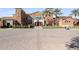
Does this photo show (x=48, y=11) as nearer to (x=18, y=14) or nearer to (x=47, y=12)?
(x=47, y=12)

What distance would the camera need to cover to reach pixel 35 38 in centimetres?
250

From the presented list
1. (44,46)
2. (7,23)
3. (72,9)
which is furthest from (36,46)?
(72,9)

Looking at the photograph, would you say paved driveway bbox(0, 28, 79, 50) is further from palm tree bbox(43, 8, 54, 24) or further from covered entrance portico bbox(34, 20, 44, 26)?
palm tree bbox(43, 8, 54, 24)

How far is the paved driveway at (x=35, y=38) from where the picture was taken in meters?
2.48

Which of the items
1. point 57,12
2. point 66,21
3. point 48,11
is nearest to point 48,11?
point 48,11

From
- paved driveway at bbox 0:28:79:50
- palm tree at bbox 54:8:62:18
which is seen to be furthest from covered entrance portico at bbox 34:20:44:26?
palm tree at bbox 54:8:62:18

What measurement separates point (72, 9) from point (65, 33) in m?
0.28

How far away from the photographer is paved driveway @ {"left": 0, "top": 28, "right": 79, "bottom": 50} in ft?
8.14

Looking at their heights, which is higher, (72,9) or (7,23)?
(72,9)

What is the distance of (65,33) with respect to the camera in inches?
99.3
